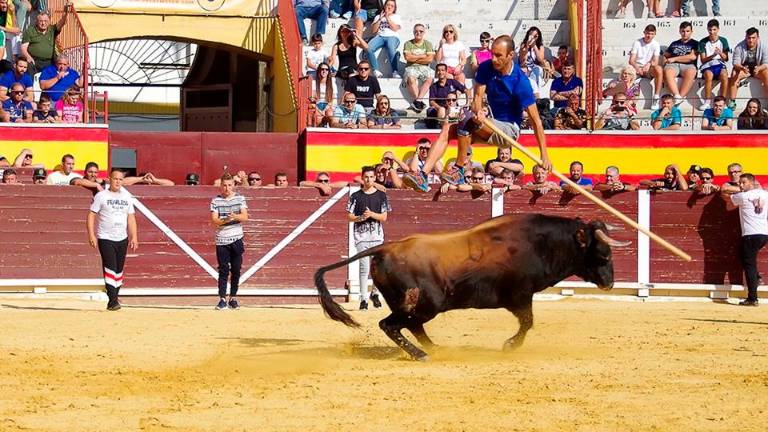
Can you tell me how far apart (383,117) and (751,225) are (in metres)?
4.70

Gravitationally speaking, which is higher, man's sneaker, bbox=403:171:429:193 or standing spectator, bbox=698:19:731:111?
standing spectator, bbox=698:19:731:111

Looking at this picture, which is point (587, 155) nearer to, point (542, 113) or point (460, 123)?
→ point (542, 113)

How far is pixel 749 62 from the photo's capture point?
55.2 ft

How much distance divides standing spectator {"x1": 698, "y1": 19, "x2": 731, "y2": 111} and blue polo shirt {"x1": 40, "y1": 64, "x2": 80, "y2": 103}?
26.2ft

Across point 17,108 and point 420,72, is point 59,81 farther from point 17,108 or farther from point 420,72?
point 420,72

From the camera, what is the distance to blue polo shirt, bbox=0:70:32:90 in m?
15.9

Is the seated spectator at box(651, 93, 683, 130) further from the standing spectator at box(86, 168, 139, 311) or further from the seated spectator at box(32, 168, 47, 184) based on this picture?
the seated spectator at box(32, 168, 47, 184)

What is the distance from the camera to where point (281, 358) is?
858 centimetres

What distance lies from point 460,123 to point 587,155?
7.22 metres

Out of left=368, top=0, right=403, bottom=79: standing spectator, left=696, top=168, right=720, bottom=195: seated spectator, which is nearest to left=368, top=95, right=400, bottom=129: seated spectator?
left=368, top=0, right=403, bottom=79: standing spectator

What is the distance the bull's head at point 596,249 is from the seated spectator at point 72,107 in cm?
856

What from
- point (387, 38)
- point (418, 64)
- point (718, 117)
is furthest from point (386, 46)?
point (718, 117)

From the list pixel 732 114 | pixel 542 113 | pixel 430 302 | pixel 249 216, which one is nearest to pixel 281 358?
pixel 430 302

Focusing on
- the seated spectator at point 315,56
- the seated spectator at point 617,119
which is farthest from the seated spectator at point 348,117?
the seated spectator at point 617,119
